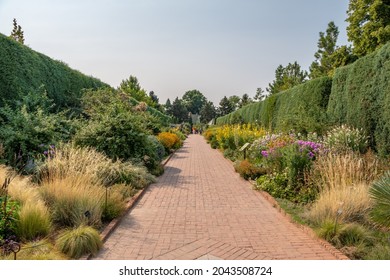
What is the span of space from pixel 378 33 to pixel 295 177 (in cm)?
1998

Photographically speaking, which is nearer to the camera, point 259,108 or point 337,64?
point 259,108

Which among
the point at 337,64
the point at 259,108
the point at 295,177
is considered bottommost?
the point at 295,177

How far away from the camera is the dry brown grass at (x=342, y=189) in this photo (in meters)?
5.06

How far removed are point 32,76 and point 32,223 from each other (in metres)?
7.86

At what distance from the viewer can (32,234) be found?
4254 mm

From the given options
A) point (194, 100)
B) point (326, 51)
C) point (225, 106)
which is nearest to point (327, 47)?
point (326, 51)

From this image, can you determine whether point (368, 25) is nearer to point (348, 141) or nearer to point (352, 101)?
point (352, 101)

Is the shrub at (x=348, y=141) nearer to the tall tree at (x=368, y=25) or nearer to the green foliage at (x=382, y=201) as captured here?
the green foliage at (x=382, y=201)

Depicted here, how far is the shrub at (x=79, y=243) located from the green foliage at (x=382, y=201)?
12.2ft

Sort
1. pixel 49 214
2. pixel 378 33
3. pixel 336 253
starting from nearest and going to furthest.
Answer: pixel 336 253 → pixel 49 214 → pixel 378 33

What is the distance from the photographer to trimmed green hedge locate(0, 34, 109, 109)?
9109 mm

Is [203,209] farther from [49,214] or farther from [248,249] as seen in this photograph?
[49,214]
